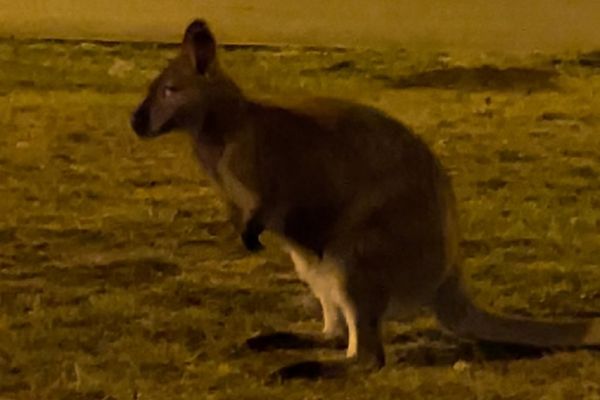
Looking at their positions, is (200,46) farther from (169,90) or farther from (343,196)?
(343,196)

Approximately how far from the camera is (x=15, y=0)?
6.95 metres

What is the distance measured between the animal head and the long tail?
60 cm

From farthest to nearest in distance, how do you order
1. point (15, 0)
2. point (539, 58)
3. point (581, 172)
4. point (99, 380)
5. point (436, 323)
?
1. point (15, 0)
2. point (539, 58)
3. point (581, 172)
4. point (436, 323)
5. point (99, 380)

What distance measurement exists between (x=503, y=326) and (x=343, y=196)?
427mm

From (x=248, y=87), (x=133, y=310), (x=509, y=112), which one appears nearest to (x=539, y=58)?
(x=509, y=112)

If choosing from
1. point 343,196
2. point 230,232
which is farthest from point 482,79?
point 343,196

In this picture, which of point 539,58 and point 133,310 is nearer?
point 133,310

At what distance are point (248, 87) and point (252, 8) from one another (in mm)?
1936

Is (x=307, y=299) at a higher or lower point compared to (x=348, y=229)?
lower

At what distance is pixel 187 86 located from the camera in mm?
2900

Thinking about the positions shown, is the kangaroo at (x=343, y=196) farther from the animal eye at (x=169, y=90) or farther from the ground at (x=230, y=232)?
the ground at (x=230, y=232)

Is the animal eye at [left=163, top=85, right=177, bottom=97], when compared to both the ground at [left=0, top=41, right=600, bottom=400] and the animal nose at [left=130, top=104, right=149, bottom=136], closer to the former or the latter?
the animal nose at [left=130, top=104, right=149, bottom=136]

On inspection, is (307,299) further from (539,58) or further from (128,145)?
(539,58)

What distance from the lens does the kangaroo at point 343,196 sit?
2.78m
